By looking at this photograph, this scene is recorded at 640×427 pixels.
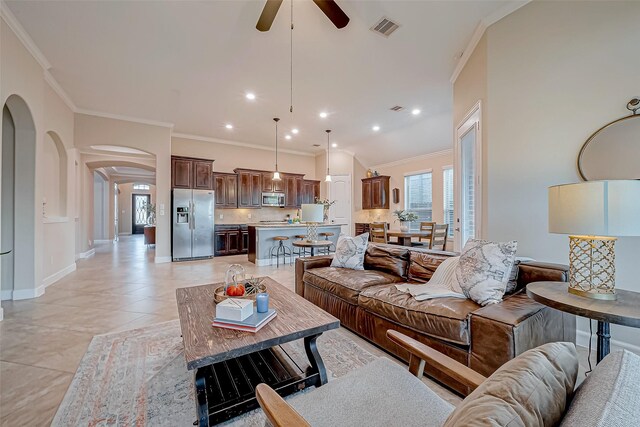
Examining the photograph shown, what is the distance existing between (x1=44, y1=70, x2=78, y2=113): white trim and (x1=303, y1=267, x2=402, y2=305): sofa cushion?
4931mm

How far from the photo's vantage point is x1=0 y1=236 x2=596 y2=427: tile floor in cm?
175

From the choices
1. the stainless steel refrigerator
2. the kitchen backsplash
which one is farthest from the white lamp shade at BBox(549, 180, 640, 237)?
the kitchen backsplash

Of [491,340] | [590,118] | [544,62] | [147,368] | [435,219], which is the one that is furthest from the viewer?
[435,219]

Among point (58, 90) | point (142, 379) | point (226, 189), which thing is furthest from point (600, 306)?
point (226, 189)

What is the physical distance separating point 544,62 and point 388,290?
8.50ft

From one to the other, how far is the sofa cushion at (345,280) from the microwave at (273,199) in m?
5.17

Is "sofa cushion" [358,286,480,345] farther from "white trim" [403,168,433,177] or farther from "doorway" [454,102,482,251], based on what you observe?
"white trim" [403,168,433,177]

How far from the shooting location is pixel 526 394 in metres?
0.60

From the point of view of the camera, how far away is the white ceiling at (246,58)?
2.90 m

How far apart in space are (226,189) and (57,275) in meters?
3.90

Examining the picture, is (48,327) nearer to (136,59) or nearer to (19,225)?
(19,225)

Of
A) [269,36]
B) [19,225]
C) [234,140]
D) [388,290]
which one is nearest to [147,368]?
[388,290]

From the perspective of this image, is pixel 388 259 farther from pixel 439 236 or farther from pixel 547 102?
pixel 439 236

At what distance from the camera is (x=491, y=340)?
1605 mm
